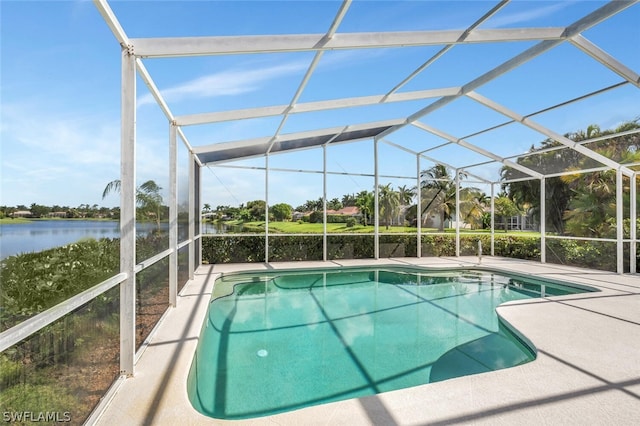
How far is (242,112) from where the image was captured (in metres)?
6.16

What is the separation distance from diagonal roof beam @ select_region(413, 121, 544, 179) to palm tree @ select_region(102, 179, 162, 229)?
7117 mm

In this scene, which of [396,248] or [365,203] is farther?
[396,248]

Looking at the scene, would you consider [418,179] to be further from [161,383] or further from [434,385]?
[161,383]

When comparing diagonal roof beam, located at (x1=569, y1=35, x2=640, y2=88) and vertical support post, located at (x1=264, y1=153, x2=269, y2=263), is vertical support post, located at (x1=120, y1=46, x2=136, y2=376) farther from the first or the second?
vertical support post, located at (x1=264, y1=153, x2=269, y2=263)

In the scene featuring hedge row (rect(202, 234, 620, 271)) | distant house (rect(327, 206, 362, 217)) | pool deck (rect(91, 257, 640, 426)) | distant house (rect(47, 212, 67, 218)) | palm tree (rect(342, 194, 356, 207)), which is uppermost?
palm tree (rect(342, 194, 356, 207))

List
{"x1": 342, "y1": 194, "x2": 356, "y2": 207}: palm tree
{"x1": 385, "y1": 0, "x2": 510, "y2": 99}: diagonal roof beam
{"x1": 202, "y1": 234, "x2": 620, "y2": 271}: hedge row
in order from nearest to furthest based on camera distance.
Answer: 1. {"x1": 385, "y1": 0, "x2": 510, "y2": 99}: diagonal roof beam
2. {"x1": 202, "y1": 234, "x2": 620, "y2": 271}: hedge row
3. {"x1": 342, "y1": 194, "x2": 356, "y2": 207}: palm tree

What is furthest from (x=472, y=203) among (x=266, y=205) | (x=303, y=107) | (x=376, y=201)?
(x=303, y=107)

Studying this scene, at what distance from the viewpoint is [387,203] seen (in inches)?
484

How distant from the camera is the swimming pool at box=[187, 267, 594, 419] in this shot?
3.53 metres

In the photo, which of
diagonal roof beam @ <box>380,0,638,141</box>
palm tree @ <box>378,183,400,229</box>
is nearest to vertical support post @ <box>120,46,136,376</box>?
diagonal roof beam @ <box>380,0,638,141</box>

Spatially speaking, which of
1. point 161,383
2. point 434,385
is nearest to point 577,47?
point 434,385

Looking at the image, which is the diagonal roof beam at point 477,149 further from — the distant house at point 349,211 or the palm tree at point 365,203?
the distant house at point 349,211

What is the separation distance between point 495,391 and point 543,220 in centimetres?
1001

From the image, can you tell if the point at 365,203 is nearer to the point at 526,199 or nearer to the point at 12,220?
the point at 526,199
